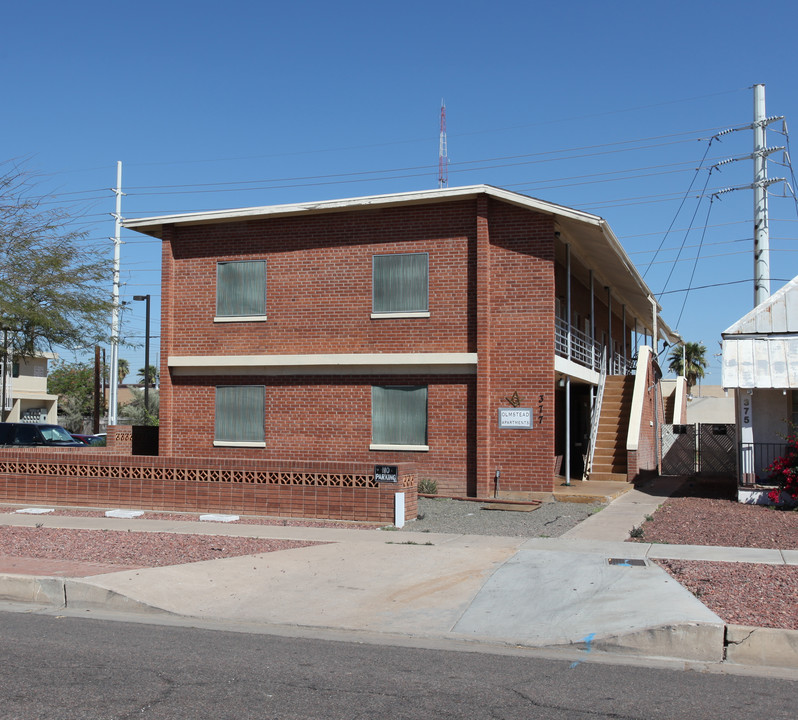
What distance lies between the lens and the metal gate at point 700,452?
94.3ft

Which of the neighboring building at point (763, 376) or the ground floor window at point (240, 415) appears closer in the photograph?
the neighboring building at point (763, 376)

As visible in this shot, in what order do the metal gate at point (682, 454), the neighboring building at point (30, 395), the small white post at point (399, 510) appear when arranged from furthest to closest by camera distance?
the neighboring building at point (30, 395) → the metal gate at point (682, 454) → the small white post at point (399, 510)

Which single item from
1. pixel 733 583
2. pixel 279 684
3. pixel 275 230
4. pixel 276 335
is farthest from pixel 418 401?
pixel 279 684

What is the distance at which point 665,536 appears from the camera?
13.2 m

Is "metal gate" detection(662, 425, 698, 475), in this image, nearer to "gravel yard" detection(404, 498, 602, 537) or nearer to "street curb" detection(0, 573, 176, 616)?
"gravel yard" detection(404, 498, 602, 537)

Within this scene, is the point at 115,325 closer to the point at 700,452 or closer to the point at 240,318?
the point at 240,318

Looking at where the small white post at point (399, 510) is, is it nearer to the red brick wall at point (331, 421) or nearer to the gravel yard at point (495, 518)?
the gravel yard at point (495, 518)

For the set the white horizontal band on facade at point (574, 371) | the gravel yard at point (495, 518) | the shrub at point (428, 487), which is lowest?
the gravel yard at point (495, 518)

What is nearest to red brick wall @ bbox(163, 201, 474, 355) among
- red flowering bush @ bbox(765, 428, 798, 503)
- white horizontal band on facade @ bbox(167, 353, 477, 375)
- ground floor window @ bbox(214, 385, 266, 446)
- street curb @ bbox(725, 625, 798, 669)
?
white horizontal band on facade @ bbox(167, 353, 477, 375)

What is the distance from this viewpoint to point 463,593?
9.52 metres

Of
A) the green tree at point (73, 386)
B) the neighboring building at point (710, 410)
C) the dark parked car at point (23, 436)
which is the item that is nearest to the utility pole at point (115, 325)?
the dark parked car at point (23, 436)

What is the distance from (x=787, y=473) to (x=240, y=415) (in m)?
12.3

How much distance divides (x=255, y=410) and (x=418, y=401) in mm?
4176

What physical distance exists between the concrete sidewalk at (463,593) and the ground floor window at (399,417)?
23.6 ft
